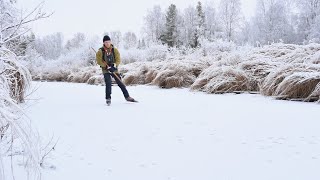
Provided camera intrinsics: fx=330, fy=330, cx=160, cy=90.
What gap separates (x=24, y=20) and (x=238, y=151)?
154cm

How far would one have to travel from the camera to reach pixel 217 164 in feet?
6.31

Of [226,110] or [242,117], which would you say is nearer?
[242,117]

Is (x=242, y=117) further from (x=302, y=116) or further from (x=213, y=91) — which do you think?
(x=213, y=91)

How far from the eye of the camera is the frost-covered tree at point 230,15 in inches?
1368

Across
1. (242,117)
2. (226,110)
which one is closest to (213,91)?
(226,110)

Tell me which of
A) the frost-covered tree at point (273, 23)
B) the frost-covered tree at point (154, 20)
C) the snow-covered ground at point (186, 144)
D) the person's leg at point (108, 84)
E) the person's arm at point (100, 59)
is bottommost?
the snow-covered ground at point (186, 144)

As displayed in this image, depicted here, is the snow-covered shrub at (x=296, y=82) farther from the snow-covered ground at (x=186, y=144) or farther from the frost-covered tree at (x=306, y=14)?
the frost-covered tree at (x=306, y=14)

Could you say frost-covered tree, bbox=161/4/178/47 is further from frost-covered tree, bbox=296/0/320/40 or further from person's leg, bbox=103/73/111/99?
person's leg, bbox=103/73/111/99

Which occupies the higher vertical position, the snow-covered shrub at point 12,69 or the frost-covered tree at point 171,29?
the frost-covered tree at point 171,29

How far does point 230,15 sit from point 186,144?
34.2m

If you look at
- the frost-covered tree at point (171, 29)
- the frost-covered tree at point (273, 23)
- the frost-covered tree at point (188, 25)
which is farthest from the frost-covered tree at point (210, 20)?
the frost-covered tree at point (273, 23)

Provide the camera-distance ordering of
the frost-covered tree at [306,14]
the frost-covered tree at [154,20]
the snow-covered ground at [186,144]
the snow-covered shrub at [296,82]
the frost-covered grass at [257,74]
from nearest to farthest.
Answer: the snow-covered ground at [186,144] → the snow-covered shrub at [296,82] → the frost-covered grass at [257,74] → the frost-covered tree at [306,14] → the frost-covered tree at [154,20]

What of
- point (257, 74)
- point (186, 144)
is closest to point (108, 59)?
point (257, 74)

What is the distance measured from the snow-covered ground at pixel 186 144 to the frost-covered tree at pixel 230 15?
106 feet
